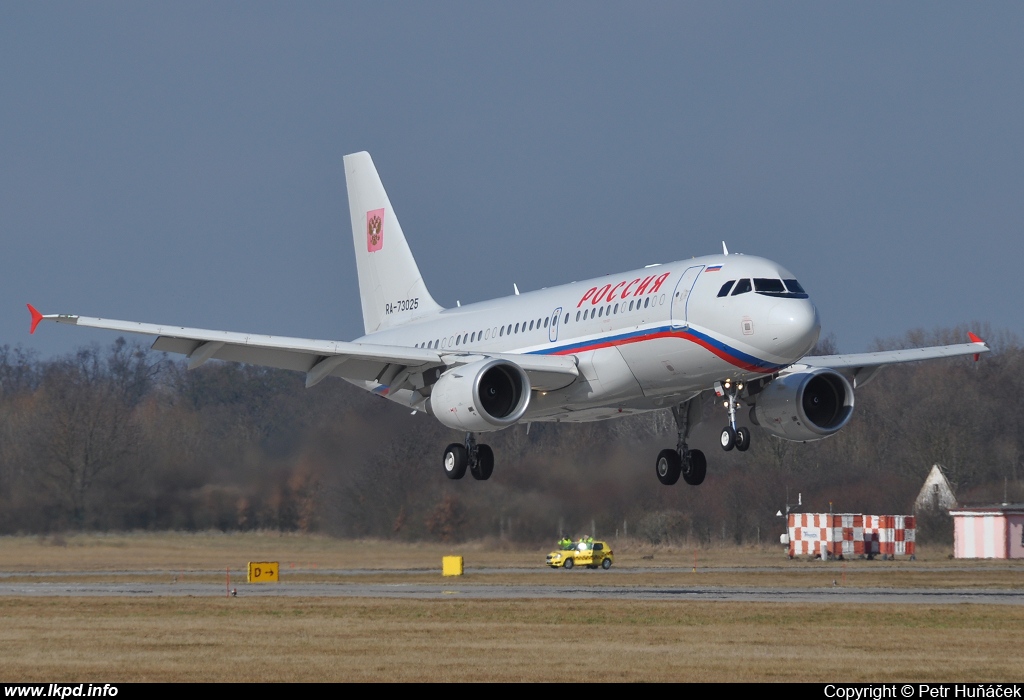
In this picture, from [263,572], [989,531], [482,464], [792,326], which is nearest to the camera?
[792,326]

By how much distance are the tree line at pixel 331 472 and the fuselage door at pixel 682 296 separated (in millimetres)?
8667

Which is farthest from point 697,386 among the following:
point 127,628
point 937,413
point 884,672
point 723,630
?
point 937,413

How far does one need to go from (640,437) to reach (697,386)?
21.2 meters

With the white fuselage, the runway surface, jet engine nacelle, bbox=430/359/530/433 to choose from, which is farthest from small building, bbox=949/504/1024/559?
jet engine nacelle, bbox=430/359/530/433

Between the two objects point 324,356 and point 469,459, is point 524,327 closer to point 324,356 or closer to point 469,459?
point 469,459

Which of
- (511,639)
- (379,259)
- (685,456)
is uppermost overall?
(379,259)

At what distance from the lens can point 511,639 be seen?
1267 inches

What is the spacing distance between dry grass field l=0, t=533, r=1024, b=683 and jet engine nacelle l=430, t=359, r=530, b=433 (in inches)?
189

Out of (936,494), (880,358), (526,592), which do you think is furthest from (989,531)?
(526,592)

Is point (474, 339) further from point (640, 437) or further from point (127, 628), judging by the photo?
point (640, 437)

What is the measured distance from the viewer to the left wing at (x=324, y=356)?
37812mm

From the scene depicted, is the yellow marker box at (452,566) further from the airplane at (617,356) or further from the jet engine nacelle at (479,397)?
the jet engine nacelle at (479,397)

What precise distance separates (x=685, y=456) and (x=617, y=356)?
5.78 meters

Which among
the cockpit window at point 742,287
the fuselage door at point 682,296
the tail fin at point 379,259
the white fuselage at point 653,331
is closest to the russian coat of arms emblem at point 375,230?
the tail fin at point 379,259
